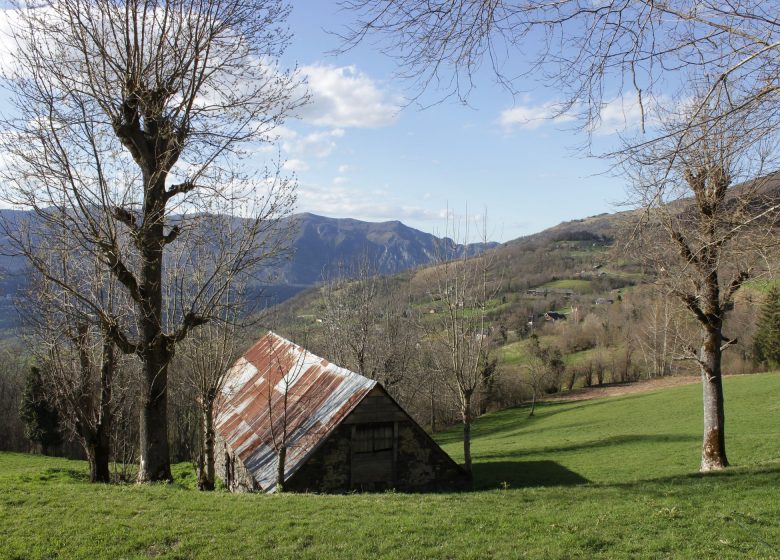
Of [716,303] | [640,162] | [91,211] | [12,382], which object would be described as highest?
[91,211]

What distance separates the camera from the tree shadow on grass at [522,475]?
1791 centimetres

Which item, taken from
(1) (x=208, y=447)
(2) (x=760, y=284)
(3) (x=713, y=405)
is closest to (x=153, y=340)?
(1) (x=208, y=447)

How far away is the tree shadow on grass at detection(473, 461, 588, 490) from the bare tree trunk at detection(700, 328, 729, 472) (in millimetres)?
4461

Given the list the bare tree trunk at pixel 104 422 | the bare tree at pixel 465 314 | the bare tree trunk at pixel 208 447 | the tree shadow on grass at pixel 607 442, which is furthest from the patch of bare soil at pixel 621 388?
the bare tree trunk at pixel 104 422

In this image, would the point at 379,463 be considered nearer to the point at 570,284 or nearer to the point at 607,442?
the point at 607,442

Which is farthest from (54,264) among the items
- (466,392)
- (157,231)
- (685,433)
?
(685,433)

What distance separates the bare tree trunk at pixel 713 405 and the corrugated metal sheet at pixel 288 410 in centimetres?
883

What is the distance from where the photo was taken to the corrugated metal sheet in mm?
13752

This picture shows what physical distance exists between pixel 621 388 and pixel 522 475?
35.6 meters

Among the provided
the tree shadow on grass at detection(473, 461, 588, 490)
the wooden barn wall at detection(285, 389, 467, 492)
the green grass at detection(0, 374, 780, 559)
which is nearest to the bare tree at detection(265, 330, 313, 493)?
the wooden barn wall at detection(285, 389, 467, 492)

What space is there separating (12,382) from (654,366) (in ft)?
224

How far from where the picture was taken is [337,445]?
540 inches

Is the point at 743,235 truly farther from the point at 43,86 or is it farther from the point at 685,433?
the point at 685,433

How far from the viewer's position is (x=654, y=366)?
55688 mm
